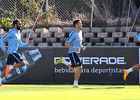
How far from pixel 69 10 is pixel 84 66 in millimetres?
4293

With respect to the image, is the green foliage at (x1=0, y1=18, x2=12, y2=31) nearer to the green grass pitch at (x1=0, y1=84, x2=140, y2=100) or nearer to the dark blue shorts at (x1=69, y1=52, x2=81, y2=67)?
the dark blue shorts at (x1=69, y1=52, x2=81, y2=67)

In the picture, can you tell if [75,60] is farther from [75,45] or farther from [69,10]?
[69,10]

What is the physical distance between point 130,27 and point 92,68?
352 cm

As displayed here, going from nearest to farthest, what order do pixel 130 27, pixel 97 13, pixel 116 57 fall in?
1. pixel 116 57
2. pixel 130 27
3. pixel 97 13

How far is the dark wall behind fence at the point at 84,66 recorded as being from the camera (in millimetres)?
14414

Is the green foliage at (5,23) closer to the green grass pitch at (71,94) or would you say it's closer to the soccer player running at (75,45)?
the soccer player running at (75,45)

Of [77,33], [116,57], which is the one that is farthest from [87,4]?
[77,33]

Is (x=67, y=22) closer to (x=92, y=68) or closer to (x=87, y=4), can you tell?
(x=87, y=4)

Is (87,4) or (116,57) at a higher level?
(87,4)

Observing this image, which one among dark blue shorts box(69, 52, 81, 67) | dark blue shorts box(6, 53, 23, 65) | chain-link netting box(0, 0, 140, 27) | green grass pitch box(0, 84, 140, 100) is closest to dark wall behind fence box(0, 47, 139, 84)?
dark blue shorts box(6, 53, 23, 65)

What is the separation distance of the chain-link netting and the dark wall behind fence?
144 inches

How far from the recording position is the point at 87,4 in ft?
59.0

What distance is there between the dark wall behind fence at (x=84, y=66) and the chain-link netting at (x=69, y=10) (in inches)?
144

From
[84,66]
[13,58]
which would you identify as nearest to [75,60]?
[13,58]
